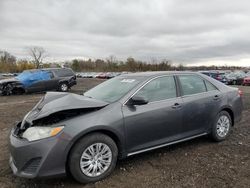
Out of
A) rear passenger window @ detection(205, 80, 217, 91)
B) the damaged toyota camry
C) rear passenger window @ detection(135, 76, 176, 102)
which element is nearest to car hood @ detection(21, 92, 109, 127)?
the damaged toyota camry

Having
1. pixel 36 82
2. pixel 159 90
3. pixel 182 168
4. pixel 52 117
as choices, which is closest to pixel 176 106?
pixel 159 90

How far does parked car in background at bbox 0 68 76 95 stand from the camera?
1584 cm

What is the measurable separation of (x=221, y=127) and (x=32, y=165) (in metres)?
3.76

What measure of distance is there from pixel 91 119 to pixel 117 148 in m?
0.65

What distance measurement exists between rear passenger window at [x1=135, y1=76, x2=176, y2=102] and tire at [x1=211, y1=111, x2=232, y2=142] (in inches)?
49.6

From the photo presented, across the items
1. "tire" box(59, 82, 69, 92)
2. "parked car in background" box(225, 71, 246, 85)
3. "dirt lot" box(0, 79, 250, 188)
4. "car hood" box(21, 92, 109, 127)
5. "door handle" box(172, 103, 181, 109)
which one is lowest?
"parked car in background" box(225, 71, 246, 85)

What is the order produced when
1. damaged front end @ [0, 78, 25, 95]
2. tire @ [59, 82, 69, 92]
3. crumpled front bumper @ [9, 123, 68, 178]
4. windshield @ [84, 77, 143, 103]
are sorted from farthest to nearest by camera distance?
tire @ [59, 82, 69, 92], damaged front end @ [0, 78, 25, 95], windshield @ [84, 77, 143, 103], crumpled front bumper @ [9, 123, 68, 178]

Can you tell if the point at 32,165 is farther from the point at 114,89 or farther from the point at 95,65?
the point at 95,65

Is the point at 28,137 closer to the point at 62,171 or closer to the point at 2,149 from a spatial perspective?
the point at 62,171

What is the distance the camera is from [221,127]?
533 cm

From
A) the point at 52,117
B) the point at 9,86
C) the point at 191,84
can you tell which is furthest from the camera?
the point at 9,86

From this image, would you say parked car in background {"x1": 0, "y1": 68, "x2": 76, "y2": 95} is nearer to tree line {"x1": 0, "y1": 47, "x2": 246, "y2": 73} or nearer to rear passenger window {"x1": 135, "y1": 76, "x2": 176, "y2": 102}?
rear passenger window {"x1": 135, "y1": 76, "x2": 176, "y2": 102}

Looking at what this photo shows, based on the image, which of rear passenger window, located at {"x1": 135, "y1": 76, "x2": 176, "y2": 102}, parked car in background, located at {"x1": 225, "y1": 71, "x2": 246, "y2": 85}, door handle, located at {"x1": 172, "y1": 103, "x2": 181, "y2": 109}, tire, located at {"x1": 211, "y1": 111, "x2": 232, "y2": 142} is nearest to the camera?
rear passenger window, located at {"x1": 135, "y1": 76, "x2": 176, "y2": 102}

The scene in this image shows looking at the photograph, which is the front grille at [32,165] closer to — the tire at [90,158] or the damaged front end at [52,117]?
the damaged front end at [52,117]
